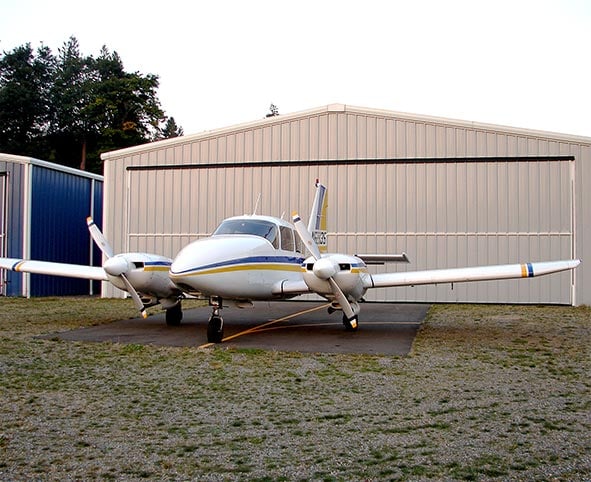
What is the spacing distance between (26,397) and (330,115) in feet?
54.2

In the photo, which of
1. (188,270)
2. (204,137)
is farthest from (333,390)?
(204,137)

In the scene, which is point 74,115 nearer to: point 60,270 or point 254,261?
point 60,270

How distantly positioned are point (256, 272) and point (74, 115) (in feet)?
184

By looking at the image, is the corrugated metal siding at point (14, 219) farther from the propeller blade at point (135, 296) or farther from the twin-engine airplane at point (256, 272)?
the propeller blade at point (135, 296)

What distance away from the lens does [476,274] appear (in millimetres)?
12234

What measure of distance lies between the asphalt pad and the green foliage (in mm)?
46073

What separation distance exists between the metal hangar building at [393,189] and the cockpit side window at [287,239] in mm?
7364

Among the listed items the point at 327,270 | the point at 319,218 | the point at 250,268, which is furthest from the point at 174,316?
the point at 327,270

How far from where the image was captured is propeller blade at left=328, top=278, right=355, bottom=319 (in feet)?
37.6

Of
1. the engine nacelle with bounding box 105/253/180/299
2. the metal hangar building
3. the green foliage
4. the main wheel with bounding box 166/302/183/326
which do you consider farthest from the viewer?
the green foliage

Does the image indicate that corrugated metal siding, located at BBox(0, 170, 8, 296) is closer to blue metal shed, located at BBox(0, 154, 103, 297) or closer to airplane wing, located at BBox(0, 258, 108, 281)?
blue metal shed, located at BBox(0, 154, 103, 297)

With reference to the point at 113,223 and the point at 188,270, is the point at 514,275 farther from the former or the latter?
the point at 113,223

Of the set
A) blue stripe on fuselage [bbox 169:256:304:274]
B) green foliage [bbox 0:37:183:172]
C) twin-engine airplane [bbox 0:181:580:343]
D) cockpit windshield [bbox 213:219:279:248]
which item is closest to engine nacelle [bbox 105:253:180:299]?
twin-engine airplane [bbox 0:181:580:343]

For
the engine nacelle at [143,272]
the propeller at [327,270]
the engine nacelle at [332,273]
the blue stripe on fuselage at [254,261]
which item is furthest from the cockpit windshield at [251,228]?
the engine nacelle at [143,272]
